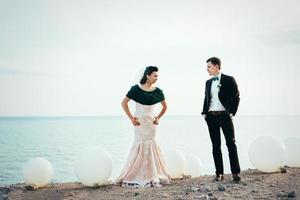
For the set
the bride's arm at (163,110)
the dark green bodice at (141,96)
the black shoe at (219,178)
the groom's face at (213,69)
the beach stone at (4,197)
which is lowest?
the beach stone at (4,197)

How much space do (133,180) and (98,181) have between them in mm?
657

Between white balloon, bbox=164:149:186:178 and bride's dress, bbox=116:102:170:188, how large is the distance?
0.25m

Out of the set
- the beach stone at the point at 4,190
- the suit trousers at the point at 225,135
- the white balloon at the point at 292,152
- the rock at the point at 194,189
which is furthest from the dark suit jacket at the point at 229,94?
the beach stone at the point at 4,190

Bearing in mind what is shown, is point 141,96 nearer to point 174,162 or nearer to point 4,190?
point 174,162

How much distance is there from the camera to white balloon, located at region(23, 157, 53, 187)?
7.80 m

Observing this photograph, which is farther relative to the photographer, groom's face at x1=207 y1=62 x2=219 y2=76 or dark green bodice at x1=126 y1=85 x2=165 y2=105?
dark green bodice at x1=126 y1=85 x2=165 y2=105

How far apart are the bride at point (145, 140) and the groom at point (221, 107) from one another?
0.97 m

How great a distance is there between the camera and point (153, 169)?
24.8ft

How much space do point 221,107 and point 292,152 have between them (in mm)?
2434

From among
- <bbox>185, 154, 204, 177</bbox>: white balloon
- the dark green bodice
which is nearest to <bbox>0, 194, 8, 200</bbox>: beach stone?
the dark green bodice

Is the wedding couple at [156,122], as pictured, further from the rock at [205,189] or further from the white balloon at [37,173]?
the white balloon at [37,173]

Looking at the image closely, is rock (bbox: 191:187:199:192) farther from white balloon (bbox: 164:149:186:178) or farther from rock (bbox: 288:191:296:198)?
rock (bbox: 288:191:296:198)

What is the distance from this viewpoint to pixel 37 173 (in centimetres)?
779

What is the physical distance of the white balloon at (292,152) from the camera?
8656 millimetres
